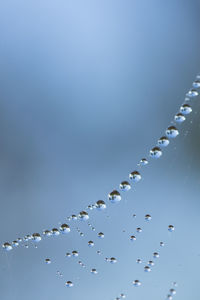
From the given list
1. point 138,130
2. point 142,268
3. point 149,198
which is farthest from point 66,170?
point 142,268

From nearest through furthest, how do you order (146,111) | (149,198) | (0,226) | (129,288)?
(129,288)
(149,198)
(0,226)
(146,111)

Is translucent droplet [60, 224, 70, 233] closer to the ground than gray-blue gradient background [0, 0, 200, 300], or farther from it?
closer to the ground

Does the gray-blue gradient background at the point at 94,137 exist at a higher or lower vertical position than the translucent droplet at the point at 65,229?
higher

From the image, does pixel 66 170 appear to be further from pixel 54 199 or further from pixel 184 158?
pixel 184 158

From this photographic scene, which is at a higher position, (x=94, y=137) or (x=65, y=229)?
(x=94, y=137)

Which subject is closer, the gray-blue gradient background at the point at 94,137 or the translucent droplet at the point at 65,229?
the translucent droplet at the point at 65,229

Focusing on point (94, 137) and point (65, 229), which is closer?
point (65, 229)

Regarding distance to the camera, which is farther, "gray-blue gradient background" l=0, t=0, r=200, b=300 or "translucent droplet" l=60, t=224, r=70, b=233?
"gray-blue gradient background" l=0, t=0, r=200, b=300

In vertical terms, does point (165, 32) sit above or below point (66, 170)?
above
